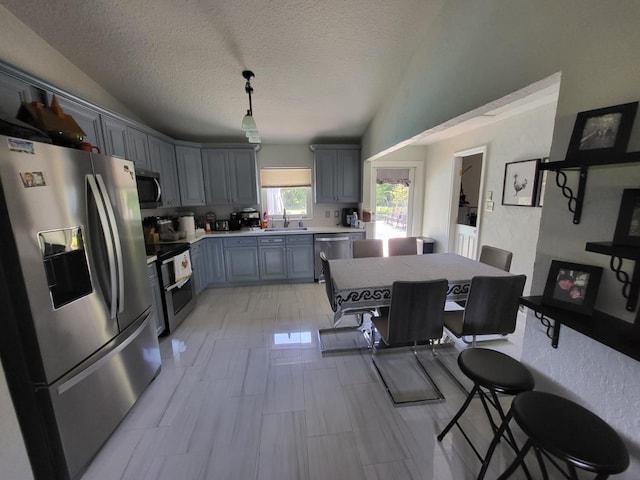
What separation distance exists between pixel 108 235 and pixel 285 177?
11.3ft

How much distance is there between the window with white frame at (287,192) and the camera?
4773 millimetres

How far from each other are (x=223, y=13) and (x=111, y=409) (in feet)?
9.63

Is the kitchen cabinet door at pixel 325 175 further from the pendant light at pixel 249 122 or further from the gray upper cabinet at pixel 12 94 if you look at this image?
the gray upper cabinet at pixel 12 94

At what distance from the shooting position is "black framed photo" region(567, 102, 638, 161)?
2.97 ft

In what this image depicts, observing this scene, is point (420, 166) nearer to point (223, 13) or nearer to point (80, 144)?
point (223, 13)

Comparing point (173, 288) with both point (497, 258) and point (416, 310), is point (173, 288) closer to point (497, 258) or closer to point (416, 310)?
point (416, 310)

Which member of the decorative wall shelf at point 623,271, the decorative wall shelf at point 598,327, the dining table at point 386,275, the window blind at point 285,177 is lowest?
the dining table at point 386,275

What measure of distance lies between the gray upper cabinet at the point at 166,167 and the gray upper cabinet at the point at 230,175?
0.50m

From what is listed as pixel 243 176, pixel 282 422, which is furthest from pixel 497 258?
pixel 243 176

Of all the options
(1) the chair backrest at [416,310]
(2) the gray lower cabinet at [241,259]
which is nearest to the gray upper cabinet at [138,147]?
(2) the gray lower cabinet at [241,259]

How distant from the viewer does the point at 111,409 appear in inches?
64.4

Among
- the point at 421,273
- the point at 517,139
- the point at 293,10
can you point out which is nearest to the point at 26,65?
the point at 293,10

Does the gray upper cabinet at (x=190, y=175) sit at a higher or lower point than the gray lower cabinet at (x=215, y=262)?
higher

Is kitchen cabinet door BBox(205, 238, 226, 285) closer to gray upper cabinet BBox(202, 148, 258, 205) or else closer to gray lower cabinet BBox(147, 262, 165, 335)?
gray upper cabinet BBox(202, 148, 258, 205)
